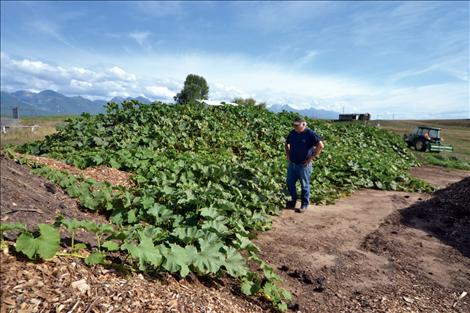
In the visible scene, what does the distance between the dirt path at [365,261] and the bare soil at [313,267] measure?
15 mm

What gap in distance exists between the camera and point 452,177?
48.1 ft

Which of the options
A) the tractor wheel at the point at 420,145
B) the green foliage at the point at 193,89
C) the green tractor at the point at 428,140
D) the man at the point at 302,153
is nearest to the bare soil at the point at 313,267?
the man at the point at 302,153

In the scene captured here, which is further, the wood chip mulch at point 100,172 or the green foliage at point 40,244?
the wood chip mulch at point 100,172

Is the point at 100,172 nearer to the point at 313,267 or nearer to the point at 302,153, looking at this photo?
the point at 302,153

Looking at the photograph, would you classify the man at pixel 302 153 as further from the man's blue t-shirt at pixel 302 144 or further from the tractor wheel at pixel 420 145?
the tractor wheel at pixel 420 145

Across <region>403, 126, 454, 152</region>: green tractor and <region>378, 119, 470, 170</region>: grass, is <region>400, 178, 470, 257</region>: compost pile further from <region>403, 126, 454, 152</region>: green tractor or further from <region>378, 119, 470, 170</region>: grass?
<region>403, 126, 454, 152</region>: green tractor

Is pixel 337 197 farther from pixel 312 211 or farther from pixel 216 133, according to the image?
pixel 216 133

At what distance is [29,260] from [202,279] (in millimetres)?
1663

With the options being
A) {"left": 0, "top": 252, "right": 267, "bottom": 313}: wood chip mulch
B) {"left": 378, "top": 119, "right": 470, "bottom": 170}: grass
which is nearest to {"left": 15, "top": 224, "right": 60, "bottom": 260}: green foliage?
{"left": 0, "top": 252, "right": 267, "bottom": 313}: wood chip mulch

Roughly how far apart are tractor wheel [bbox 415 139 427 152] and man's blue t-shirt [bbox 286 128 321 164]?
67.1 ft

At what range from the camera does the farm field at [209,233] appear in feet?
10.0

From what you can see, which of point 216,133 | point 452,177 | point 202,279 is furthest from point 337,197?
point 452,177

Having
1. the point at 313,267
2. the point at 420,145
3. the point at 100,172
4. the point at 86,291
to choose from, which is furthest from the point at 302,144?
the point at 420,145

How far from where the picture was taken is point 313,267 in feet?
16.0
